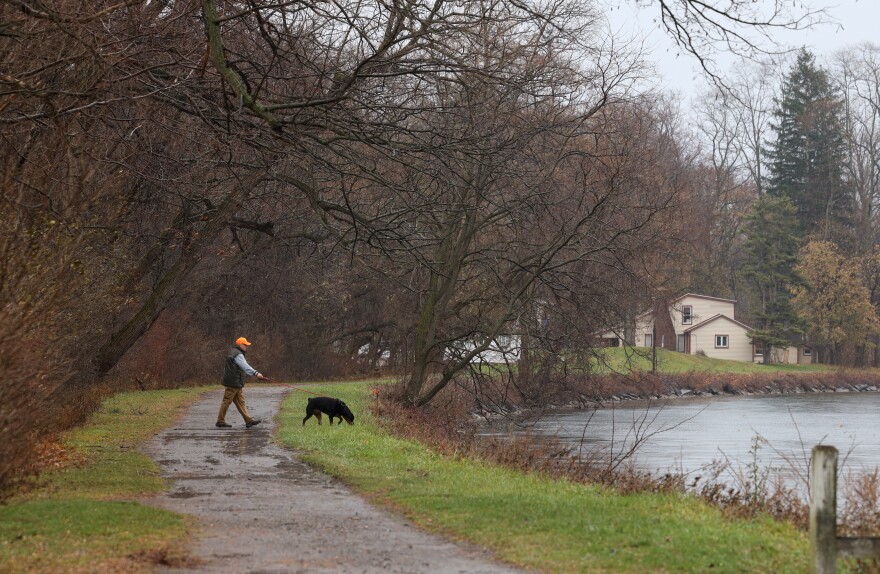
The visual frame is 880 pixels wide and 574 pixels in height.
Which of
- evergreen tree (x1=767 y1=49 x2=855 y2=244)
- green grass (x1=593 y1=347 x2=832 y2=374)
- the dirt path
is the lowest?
the dirt path

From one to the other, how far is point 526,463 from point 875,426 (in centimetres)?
2309

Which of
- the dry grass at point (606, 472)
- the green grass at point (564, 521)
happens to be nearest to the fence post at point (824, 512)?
the green grass at point (564, 521)

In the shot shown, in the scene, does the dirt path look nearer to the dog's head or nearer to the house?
the dog's head

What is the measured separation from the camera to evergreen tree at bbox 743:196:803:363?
79.9m

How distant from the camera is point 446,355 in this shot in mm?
31484

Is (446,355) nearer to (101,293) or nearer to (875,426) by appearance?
(101,293)

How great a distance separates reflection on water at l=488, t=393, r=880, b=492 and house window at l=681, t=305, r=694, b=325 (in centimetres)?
2719

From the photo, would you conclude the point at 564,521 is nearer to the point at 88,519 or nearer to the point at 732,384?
the point at 88,519

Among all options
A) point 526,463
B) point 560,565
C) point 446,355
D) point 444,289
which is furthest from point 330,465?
point 446,355

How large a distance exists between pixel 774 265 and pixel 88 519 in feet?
247

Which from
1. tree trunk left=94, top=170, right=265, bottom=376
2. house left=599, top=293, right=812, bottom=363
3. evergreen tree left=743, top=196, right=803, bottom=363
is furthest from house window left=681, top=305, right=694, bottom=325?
tree trunk left=94, top=170, right=265, bottom=376

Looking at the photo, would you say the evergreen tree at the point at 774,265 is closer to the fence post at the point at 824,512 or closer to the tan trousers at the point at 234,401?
the tan trousers at the point at 234,401

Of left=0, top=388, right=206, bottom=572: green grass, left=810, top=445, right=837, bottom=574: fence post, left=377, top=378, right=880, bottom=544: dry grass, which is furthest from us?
left=377, top=378, right=880, bottom=544: dry grass

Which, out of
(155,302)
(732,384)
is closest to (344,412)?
(155,302)
